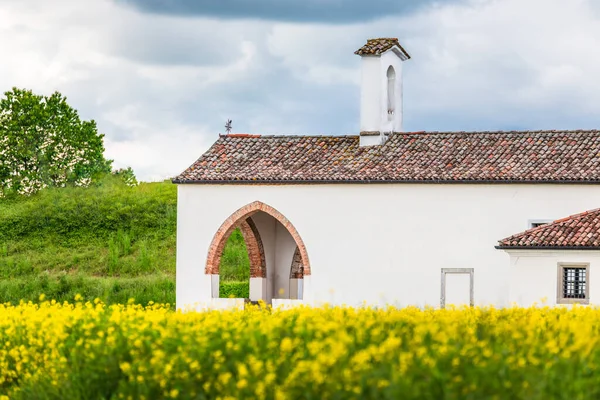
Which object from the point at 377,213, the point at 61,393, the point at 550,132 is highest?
the point at 550,132

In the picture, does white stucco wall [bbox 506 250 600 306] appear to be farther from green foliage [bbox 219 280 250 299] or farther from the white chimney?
green foliage [bbox 219 280 250 299]

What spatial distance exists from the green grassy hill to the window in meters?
15.6

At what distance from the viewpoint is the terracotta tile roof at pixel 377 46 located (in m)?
37.3

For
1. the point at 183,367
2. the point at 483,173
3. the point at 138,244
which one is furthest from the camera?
the point at 138,244

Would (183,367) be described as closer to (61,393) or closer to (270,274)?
(61,393)

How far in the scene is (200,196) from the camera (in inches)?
1368

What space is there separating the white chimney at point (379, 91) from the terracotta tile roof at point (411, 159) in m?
0.54

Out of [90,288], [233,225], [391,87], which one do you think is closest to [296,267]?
[233,225]

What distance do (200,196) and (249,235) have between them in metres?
3.69

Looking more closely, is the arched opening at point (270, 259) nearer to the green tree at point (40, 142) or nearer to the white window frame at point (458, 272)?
the white window frame at point (458, 272)

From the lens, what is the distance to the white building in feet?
106

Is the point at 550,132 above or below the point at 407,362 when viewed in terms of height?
above

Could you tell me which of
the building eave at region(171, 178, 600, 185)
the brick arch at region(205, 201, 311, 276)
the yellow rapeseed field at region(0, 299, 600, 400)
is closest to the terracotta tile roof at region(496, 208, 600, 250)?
the building eave at region(171, 178, 600, 185)

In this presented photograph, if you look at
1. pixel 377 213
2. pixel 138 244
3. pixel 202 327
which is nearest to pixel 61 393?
pixel 202 327
